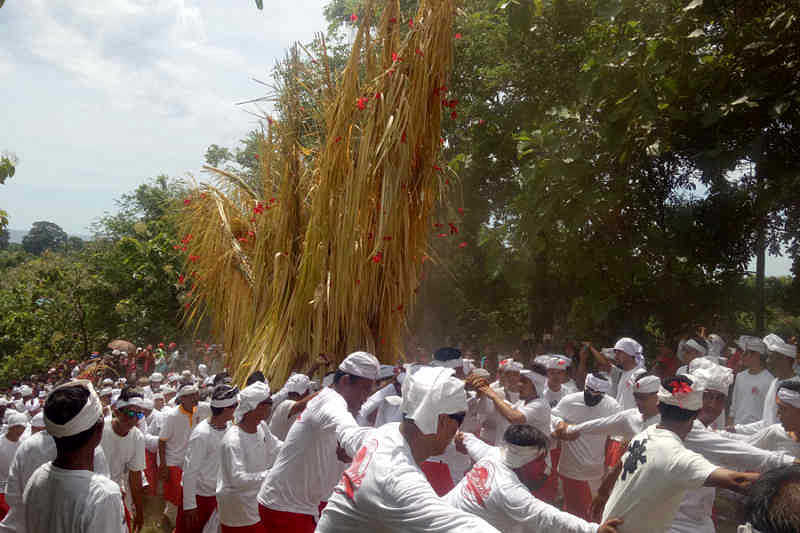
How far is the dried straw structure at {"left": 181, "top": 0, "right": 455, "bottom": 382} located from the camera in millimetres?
5824

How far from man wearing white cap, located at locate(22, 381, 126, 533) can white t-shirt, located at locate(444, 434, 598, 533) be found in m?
1.63

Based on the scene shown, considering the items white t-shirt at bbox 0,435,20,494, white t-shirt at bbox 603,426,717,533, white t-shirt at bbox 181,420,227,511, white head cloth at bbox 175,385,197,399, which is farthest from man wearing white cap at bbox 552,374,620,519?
white t-shirt at bbox 0,435,20,494

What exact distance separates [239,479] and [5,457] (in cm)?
366

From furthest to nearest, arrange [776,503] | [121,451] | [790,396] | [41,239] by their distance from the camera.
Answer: [41,239] < [121,451] < [790,396] < [776,503]

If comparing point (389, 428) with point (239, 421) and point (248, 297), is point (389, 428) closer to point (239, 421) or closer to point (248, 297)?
point (239, 421)

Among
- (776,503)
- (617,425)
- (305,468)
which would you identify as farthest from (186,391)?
(776,503)

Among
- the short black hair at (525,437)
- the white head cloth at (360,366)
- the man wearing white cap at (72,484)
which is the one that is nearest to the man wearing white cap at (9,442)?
the white head cloth at (360,366)

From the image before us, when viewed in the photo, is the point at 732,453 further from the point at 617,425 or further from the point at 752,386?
the point at 752,386

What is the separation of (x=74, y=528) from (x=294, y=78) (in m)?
5.33

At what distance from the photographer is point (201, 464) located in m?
4.98

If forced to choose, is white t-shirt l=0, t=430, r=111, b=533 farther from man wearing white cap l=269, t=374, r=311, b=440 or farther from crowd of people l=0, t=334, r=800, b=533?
man wearing white cap l=269, t=374, r=311, b=440

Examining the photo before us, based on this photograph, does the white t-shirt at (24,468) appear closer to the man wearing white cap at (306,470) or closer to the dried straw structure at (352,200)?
the man wearing white cap at (306,470)

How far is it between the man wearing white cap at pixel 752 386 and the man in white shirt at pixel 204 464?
550 cm

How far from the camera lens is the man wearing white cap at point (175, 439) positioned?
6.52 m
